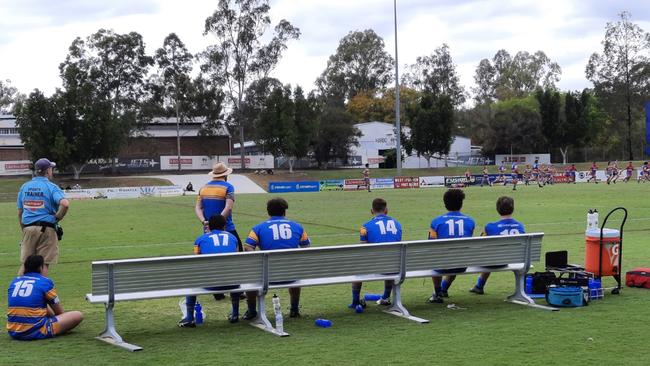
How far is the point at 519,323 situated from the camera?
820cm

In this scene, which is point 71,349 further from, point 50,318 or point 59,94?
point 59,94

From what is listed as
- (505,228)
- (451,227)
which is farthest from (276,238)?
(505,228)

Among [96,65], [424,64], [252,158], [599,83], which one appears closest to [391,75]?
[424,64]

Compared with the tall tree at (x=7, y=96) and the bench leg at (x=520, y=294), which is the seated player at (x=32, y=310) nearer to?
the bench leg at (x=520, y=294)

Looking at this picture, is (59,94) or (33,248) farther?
(59,94)

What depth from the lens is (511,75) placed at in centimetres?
12512

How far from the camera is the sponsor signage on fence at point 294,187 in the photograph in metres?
57.9

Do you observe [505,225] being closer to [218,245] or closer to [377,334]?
[377,334]

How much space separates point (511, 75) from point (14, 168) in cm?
8250

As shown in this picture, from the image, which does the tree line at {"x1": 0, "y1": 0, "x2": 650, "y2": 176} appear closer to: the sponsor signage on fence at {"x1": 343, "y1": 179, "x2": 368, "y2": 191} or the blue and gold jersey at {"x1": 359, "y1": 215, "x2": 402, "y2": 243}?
the sponsor signage on fence at {"x1": 343, "y1": 179, "x2": 368, "y2": 191}

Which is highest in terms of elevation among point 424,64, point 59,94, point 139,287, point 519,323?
point 424,64

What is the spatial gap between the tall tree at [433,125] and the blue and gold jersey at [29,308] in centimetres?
7461

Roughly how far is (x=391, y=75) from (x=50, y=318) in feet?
346

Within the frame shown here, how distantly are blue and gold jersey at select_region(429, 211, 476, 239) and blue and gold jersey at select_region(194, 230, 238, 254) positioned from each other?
8.97 feet
